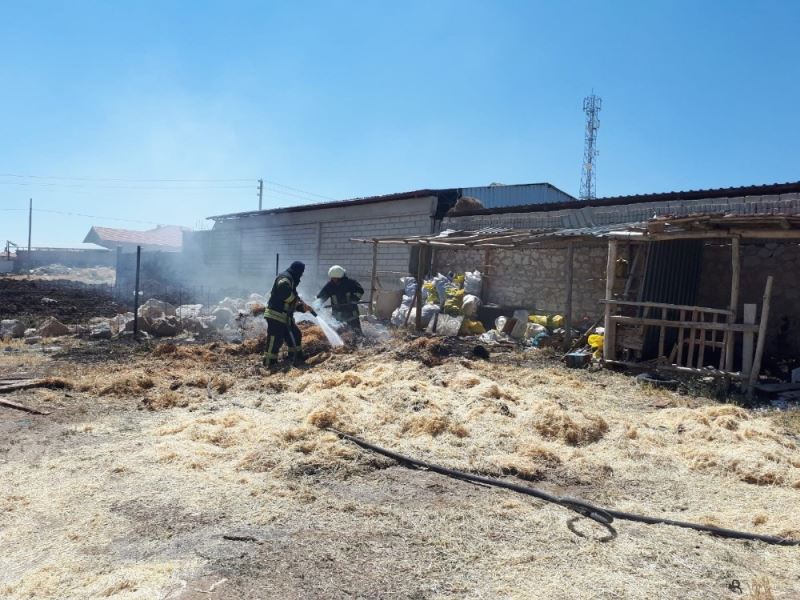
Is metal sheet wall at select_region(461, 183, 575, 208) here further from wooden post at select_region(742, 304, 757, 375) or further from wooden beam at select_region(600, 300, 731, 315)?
wooden post at select_region(742, 304, 757, 375)

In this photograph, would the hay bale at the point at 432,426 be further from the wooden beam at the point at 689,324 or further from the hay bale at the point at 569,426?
the wooden beam at the point at 689,324

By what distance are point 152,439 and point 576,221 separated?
10676mm

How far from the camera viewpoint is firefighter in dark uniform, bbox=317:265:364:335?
11727mm

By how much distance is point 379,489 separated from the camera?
4551 mm

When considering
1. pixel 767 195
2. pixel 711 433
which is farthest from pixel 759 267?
pixel 711 433

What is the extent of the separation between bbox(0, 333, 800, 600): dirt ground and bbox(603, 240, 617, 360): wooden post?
1.55m

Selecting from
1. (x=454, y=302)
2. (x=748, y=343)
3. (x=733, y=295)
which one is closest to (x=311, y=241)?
(x=454, y=302)

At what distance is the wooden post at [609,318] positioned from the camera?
9586 mm

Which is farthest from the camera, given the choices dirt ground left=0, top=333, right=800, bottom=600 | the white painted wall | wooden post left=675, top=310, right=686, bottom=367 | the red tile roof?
the red tile roof

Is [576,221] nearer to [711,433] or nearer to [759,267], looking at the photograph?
[759,267]

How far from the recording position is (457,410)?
6.54m

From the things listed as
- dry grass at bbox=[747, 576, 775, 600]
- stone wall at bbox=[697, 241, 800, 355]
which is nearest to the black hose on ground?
dry grass at bbox=[747, 576, 775, 600]

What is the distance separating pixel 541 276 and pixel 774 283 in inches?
190

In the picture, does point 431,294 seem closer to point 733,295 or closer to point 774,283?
point 774,283
